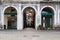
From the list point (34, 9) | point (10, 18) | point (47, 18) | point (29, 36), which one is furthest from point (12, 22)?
point (29, 36)

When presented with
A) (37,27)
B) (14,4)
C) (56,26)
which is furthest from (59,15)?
(14,4)

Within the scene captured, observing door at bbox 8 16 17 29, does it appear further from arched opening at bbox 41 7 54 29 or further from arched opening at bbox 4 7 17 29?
arched opening at bbox 41 7 54 29

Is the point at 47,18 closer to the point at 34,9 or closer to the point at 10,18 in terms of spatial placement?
the point at 34,9

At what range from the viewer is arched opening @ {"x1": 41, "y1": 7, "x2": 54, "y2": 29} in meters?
45.2

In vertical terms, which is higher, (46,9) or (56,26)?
(46,9)

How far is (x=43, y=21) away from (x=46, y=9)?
2616 mm

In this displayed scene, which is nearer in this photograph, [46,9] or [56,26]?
[56,26]

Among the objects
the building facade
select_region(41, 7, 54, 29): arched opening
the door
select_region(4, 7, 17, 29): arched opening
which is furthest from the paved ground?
the door

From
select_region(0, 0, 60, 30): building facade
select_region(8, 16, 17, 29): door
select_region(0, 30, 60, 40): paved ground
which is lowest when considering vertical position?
select_region(0, 30, 60, 40): paved ground

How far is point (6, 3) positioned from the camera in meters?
44.6

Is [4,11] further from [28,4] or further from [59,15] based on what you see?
[59,15]

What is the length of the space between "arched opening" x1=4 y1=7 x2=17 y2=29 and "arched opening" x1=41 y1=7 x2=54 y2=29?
588cm

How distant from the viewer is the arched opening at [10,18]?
45338mm

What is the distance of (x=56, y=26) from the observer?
143 ft
